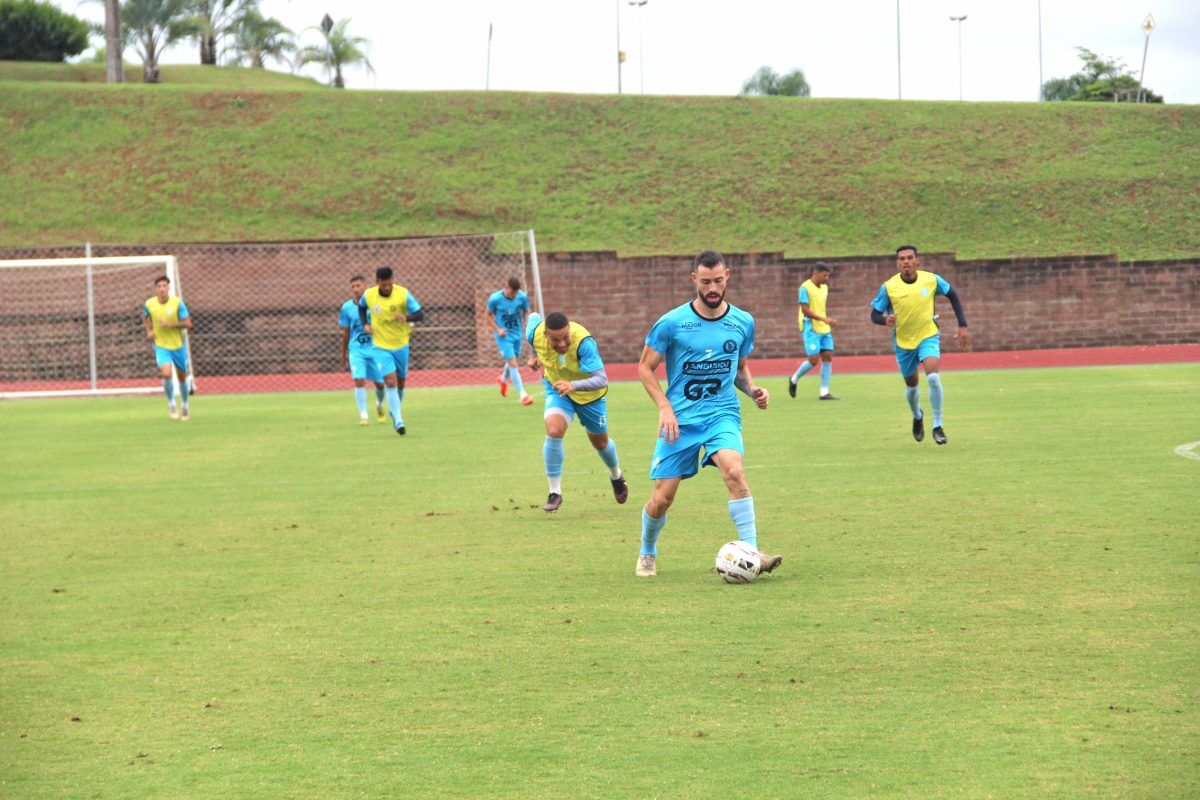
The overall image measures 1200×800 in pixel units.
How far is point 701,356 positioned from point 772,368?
2495 centimetres

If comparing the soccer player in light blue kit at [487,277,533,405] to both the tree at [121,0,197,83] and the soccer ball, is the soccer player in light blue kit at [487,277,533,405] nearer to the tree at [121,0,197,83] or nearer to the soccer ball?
the soccer ball

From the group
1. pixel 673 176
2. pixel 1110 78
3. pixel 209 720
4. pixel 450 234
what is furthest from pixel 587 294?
pixel 1110 78

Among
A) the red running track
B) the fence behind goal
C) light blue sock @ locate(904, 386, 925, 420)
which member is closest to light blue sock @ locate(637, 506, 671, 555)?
light blue sock @ locate(904, 386, 925, 420)

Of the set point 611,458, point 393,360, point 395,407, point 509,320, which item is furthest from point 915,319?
point 509,320

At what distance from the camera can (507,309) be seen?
24328mm

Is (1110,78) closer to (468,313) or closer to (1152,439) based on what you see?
(468,313)

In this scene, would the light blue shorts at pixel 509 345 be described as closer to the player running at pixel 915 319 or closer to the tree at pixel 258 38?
the player running at pixel 915 319

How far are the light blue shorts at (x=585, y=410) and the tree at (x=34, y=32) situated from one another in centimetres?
5586

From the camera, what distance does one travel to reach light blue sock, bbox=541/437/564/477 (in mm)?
12180

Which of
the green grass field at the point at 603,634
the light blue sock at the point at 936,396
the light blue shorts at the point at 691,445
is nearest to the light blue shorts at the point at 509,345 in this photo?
the green grass field at the point at 603,634

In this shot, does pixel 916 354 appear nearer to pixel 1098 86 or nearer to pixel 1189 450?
pixel 1189 450

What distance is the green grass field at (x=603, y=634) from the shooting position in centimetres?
519

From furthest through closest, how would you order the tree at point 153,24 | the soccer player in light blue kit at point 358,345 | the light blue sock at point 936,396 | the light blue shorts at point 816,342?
the tree at point 153,24
the light blue shorts at point 816,342
the soccer player in light blue kit at point 358,345
the light blue sock at point 936,396

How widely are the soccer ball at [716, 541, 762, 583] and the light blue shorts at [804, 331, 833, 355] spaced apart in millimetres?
15062
